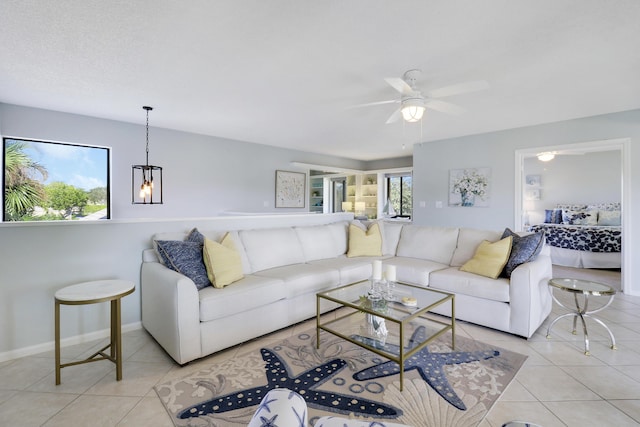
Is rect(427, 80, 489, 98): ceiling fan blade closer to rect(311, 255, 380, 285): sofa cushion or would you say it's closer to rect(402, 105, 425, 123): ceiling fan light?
rect(402, 105, 425, 123): ceiling fan light

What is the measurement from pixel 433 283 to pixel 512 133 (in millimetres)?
3205

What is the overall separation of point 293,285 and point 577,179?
757 centimetres

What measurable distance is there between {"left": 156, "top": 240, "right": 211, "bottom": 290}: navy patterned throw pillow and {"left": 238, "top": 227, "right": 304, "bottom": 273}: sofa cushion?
0.60 meters

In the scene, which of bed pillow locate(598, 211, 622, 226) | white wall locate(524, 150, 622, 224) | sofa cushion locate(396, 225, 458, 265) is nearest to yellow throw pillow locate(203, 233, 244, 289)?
sofa cushion locate(396, 225, 458, 265)

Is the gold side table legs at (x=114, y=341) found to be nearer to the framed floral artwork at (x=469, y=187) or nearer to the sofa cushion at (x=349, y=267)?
the sofa cushion at (x=349, y=267)

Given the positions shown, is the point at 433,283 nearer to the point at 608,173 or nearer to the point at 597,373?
the point at 597,373

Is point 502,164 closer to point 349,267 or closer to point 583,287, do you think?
point 583,287

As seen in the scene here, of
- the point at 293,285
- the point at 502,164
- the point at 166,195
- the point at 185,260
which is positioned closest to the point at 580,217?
the point at 502,164

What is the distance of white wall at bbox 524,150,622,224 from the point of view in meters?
6.43

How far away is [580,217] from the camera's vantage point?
6.18 metres

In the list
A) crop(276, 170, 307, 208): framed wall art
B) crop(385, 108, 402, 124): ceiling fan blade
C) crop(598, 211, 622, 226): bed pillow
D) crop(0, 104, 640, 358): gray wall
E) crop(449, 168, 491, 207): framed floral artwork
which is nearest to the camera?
crop(0, 104, 640, 358): gray wall

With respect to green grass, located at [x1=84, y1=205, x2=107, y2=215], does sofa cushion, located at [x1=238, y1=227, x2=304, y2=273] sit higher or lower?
lower

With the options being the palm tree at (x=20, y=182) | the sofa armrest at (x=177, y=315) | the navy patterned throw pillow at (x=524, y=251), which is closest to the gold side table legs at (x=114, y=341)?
the sofa armrest at (x=177, y=315)

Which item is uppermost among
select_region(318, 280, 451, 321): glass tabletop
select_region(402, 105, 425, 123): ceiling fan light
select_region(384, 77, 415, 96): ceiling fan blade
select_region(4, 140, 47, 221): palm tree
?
select_region(384, 77, 415, 96): ceiling fan blade
